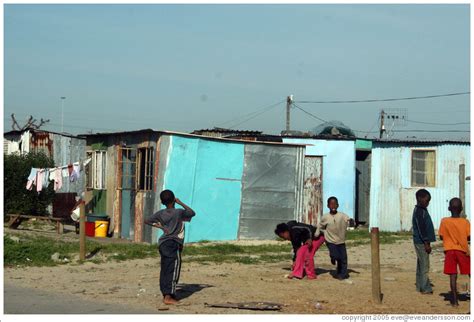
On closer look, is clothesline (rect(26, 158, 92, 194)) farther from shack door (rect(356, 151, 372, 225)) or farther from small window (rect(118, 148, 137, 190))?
shack door (rect(356, 151, 372, 225))

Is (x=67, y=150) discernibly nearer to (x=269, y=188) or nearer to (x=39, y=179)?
(x=39, y=179)

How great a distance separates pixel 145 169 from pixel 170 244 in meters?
9.87

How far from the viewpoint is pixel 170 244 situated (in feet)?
35.3

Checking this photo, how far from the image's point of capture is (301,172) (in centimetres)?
2119

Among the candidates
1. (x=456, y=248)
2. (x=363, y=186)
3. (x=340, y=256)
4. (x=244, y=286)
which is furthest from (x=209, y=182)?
(x=456, y=248)

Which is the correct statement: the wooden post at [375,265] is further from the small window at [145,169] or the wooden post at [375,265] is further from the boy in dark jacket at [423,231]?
the small window at [145,169]

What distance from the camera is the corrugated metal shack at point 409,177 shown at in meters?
24.8

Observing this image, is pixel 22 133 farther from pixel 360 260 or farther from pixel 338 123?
pixel 360 260

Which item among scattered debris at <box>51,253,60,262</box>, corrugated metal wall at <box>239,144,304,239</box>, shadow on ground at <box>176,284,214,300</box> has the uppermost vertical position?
corrugated metal wall at <box>239,144,304,239</box>

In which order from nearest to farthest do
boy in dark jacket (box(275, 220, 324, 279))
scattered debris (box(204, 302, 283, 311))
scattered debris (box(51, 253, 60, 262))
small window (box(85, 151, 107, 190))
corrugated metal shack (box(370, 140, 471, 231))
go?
scattered debris (box(204, 302, 283, 311)) → boy in dark jacket (box(275, 220, 324, 279)) → scattered debris (box(51, 253, 60, 262)) → small window (box(85, 151, 107, 190)) → corrugated metal shack (box(370, 140, 471, 231))

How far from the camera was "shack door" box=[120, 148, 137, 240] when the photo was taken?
20875mm

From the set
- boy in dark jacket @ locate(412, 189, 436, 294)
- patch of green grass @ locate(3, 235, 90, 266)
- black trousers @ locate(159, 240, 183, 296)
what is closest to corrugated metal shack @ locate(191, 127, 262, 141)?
patch of green grass @ locate(3, 235, 90, 266)

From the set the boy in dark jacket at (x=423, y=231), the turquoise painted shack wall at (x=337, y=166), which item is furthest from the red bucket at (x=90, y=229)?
the boy in dark jacket at (x=423, y=231)

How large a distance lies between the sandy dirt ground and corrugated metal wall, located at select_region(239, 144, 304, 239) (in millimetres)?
3949
